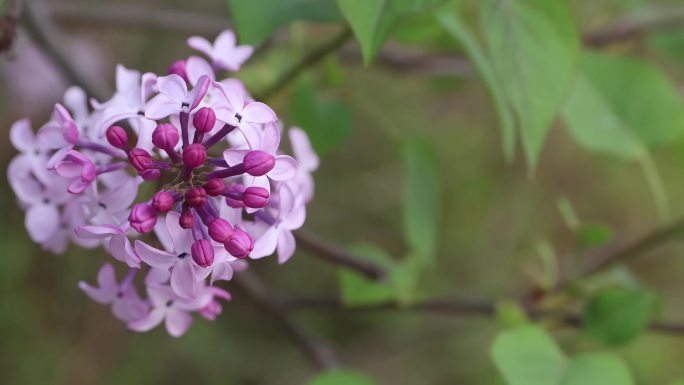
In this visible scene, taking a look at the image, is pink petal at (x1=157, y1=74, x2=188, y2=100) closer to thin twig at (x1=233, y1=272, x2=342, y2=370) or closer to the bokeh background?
thin twig at (x1=233, y1=272, x2=342, y2=370)

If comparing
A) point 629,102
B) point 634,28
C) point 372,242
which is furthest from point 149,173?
point 372,242

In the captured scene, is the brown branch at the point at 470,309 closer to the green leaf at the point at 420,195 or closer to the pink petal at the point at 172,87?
the green leaf at the point at 420,195

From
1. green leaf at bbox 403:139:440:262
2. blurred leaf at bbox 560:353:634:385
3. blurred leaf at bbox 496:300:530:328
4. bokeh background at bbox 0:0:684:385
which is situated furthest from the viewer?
bokeh background at bbox 0:0:684:385

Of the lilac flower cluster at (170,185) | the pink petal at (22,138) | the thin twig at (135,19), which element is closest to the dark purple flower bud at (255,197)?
the lilac flower cluster at (170,185)

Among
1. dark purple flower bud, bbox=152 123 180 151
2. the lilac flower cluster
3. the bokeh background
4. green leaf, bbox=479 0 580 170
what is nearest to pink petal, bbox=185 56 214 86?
the lilac flower cluster

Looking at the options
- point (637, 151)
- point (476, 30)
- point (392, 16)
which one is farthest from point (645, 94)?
point (476, 30)

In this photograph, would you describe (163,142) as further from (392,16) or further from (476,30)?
(476,30)
